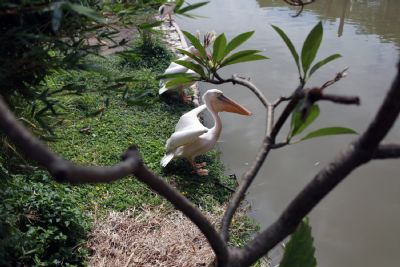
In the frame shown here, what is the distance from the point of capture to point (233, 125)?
4781mm

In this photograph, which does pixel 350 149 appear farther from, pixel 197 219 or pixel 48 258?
pixel 48 258

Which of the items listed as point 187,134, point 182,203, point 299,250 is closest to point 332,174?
point 182,203

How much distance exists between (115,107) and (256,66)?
2.50m

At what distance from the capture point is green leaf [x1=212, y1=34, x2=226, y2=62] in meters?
1.05

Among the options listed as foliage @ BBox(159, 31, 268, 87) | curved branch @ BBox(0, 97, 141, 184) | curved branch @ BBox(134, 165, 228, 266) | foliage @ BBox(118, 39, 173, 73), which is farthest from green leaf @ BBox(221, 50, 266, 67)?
foliage @ BBox(118, 39, 173, 73)

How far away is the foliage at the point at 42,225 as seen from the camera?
6.75 ft

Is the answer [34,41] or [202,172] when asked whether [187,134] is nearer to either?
[202,172]

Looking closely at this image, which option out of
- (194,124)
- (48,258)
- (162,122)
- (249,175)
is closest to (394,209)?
(194,124)

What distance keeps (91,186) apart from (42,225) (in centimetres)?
86

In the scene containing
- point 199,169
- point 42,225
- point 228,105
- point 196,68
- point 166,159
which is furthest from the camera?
point 228,105

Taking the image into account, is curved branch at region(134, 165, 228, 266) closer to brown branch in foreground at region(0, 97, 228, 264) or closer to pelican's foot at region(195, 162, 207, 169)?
brown branch in foreground at region(0, 97, 228, 264)

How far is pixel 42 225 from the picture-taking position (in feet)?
7.54

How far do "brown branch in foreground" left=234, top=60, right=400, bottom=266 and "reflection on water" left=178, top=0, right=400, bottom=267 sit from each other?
0.32 m

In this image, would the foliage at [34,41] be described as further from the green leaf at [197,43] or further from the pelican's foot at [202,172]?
the pelican's foot at [202,172]
